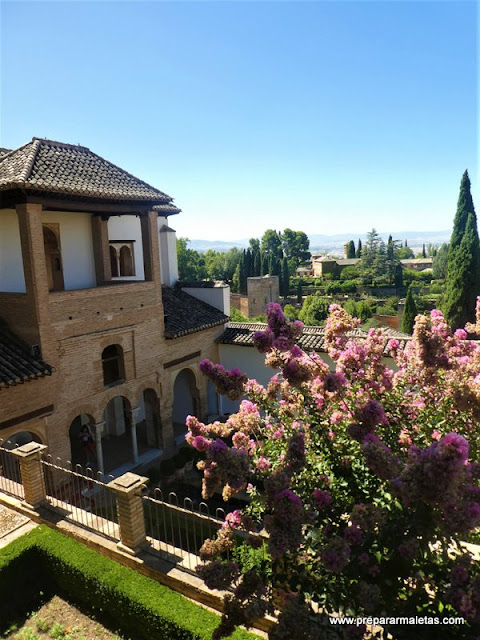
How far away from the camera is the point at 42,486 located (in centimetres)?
783

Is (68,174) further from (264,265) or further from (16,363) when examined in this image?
(264,265)

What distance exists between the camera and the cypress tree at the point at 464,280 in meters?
31.7

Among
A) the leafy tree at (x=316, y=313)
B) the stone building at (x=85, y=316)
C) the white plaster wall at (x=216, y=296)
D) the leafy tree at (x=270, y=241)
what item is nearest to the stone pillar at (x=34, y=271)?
the stone building at (x=85, y=316)

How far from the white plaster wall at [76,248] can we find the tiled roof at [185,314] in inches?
104

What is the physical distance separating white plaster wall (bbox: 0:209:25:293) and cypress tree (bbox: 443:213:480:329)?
93.2 feet

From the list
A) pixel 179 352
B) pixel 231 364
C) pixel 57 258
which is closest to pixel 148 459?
pixel 179 352

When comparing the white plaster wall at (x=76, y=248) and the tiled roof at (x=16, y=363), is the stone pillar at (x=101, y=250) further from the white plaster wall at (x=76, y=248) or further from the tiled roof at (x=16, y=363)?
the tiled roof at (x=16, y=363)

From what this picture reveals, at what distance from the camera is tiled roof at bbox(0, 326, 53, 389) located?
890 cm

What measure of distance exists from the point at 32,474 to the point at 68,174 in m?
6.75

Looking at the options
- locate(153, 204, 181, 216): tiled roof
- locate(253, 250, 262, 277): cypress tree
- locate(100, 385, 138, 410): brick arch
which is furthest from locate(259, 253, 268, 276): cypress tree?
locate(100, 385, 138, 410): brick arch

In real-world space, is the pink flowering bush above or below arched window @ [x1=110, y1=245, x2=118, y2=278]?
below

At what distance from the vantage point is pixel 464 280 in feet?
104

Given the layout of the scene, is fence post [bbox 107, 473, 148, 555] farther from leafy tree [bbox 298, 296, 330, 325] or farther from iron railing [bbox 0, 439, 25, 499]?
leafy tree [bbox 298, 296, 330, 325]

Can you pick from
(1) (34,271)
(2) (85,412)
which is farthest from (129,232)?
(2) (85,412)
